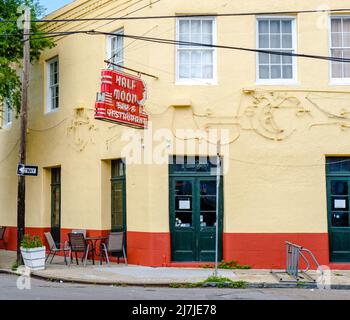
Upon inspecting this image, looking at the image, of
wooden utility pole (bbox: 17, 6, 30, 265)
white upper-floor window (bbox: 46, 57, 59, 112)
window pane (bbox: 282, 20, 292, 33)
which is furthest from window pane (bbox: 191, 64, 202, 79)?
white upper-floor window (bbox: 46, 57, 59, 112)

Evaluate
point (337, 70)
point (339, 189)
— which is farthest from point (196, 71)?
point (339, 189)

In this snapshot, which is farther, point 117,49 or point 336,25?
point 117,49

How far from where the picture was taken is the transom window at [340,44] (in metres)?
16.6

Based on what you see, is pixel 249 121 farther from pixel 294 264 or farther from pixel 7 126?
pixel 7 126

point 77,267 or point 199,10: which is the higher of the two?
point 199,10

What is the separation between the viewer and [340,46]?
657 inches

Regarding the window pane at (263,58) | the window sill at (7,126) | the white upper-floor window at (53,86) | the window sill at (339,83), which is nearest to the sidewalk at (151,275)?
the window sill at (339,83)

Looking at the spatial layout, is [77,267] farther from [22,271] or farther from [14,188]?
[14,188]

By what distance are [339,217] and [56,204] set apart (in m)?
9.52

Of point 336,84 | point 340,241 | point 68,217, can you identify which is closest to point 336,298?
point 340,241

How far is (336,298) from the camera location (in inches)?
474

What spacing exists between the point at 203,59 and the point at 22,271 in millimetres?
Result: 7606

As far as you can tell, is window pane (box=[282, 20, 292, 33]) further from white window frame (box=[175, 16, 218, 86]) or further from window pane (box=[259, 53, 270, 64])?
white window frame (box=[175, 16, 218, 86])

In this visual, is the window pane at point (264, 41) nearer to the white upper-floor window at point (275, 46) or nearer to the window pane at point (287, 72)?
the white upper-floor window at point (275, 46)
